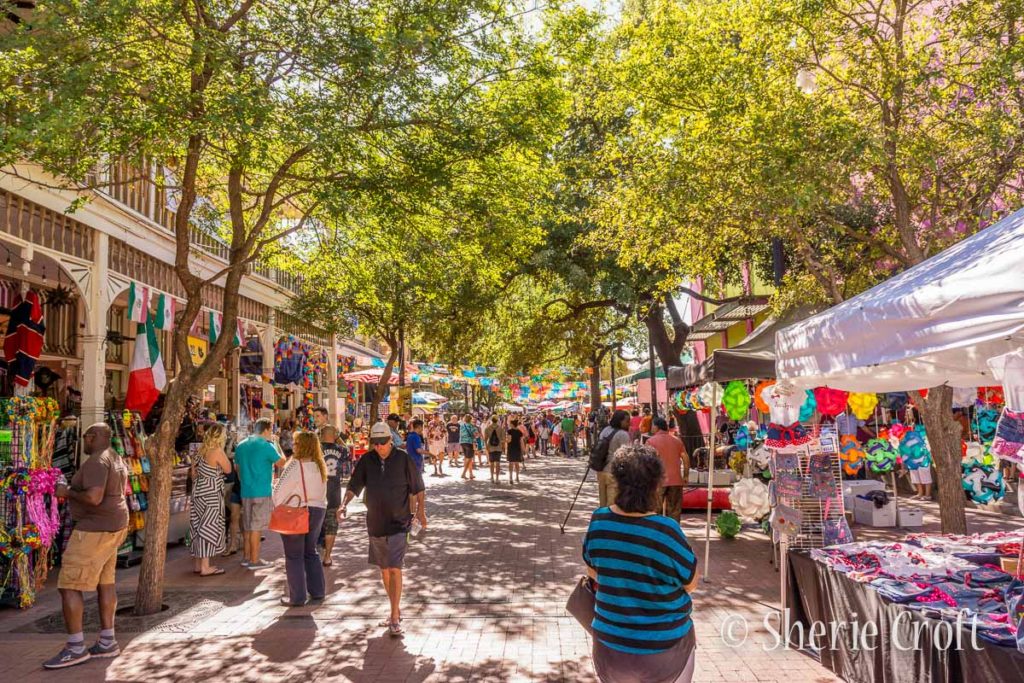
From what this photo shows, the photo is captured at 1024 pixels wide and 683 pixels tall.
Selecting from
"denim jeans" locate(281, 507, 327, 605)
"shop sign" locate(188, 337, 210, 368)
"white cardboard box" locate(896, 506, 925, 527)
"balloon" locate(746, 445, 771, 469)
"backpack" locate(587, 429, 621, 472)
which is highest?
"shop sign" locate(188, 337, 210, 368)

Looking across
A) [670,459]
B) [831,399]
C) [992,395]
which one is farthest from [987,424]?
[670,459]

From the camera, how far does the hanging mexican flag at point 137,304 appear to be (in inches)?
447

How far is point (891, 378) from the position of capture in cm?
644

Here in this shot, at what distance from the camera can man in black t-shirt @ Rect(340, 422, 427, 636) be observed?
6793 millimetres

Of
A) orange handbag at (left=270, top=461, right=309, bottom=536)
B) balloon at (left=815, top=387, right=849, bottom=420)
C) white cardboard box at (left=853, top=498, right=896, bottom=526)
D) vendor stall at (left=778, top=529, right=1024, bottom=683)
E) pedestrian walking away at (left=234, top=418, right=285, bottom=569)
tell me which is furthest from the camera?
white cardboard box at (left=853, top=498, right=896, bottom=526)

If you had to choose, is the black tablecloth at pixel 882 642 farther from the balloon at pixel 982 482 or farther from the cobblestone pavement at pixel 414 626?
the balloon at pixel 982 482

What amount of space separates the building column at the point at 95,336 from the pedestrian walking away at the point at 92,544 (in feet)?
16.5

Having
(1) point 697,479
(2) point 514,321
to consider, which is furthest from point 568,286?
(1) point 697,479

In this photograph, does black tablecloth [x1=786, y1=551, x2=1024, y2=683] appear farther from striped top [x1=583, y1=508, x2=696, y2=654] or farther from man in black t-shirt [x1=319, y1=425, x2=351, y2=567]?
man in black t-shirt [x1=319, y1=425, x2=351, y2=567]

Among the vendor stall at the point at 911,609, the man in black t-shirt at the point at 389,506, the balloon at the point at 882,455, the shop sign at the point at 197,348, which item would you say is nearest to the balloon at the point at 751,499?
the vendor stall at the point at 911,609

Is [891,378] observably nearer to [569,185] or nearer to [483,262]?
[483,262]

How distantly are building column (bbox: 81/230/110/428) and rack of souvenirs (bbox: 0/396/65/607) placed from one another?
2554mm

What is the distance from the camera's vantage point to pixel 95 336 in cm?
1099

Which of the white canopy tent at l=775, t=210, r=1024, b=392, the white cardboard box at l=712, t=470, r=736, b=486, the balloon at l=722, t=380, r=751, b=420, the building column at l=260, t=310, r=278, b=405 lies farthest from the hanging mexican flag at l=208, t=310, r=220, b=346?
the white canopy tent at l=775, t=210, r=1024, b=392
